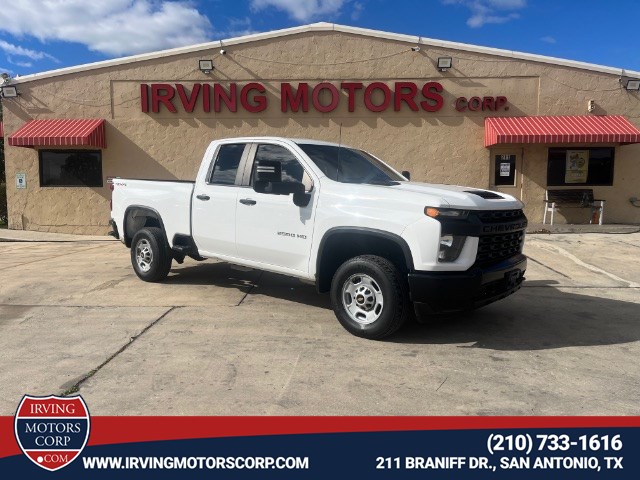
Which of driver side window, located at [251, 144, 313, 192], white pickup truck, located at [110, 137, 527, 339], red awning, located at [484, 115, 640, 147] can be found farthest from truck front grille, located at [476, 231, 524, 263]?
red awning, located at [484, 115, 640, 147]

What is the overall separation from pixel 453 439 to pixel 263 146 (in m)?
3.83

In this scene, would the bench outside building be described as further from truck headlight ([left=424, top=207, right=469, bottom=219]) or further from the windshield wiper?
truck headlight ([left=424, top=207, right=469, bottom=219])

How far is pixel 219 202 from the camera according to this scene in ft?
19.3

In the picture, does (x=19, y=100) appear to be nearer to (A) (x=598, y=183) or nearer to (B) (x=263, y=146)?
(B) (x=263, y=146)

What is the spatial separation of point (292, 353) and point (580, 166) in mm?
12708

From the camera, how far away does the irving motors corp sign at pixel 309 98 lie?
1375 cm

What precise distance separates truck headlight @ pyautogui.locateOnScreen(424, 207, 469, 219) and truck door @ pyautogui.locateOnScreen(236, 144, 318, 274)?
4.06ft

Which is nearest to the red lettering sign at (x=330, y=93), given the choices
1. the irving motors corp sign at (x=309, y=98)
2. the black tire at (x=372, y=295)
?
the irving motors corp sign at (x=309, y=98)

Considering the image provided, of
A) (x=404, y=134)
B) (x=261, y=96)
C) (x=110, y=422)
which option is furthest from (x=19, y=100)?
(x=110, y=422)

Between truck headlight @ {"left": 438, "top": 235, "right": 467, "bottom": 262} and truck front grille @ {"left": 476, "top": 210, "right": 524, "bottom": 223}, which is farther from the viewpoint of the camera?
truck front grille @ {"left": 476, "top": 210, "right": 524, "bottom": 223}

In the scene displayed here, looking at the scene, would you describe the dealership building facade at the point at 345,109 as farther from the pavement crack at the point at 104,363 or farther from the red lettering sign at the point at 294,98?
the pavement crack at the point at 104,363

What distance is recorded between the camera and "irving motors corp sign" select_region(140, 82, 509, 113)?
13.8m

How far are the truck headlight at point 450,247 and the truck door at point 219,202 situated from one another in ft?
8.29

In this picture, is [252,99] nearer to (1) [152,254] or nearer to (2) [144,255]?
(2) [144,255]
